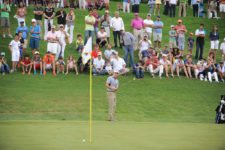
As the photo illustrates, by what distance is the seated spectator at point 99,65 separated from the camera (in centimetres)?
4038

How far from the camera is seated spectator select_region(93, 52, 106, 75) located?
40.4 m

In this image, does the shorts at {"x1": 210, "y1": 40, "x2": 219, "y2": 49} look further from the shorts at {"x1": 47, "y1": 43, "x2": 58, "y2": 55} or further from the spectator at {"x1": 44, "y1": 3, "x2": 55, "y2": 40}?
the shorts at {"x1": 47, "y1": 43, "x2": 58, "y2": 55}

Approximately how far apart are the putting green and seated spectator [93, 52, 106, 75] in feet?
28.4

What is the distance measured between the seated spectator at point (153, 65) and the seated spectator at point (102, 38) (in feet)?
11.4

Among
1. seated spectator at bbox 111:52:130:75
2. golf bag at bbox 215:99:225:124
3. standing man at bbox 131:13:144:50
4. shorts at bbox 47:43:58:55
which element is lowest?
golf bag at bbox 215:99:225:124

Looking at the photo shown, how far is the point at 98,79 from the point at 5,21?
307 inches

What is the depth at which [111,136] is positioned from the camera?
89.7 feet

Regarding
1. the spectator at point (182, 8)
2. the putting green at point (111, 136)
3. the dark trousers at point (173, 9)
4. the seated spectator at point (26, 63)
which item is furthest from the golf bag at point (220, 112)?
the spectator at point (182, 8)

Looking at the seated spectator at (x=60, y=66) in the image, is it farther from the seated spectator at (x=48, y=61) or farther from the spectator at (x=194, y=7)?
the spectator at (x=194, y=7)

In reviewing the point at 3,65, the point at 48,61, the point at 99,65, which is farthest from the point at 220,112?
the point at 3,65

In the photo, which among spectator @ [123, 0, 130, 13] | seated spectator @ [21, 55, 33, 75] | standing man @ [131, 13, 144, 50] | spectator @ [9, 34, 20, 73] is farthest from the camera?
spectator @ [123, 0, 130, 13]

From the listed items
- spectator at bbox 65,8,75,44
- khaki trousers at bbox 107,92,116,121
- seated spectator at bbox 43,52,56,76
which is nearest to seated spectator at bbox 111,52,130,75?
seated spectator at bbox 43,52,56,76

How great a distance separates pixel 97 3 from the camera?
175 ft

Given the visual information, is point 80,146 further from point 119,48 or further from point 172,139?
point 119,48
